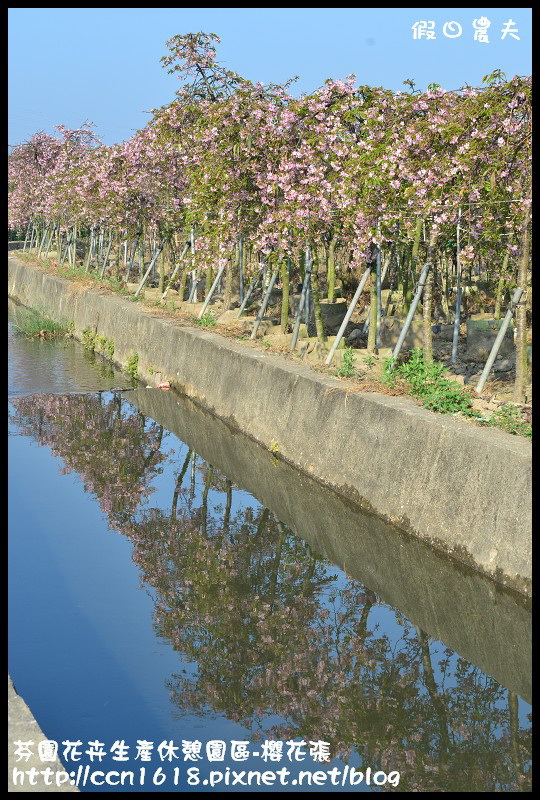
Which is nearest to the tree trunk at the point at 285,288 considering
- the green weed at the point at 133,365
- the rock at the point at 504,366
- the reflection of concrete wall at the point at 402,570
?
the green weed at the point at 133,365

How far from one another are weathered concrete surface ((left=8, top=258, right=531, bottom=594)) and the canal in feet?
1.01

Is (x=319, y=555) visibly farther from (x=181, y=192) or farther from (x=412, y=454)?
(x=181, y=192)

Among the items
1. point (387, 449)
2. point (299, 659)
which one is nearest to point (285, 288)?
point (387, 449)

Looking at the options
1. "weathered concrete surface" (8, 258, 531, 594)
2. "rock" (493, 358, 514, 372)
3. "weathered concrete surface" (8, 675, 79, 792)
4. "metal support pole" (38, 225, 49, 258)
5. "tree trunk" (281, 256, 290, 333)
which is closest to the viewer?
"weathered concrete surface" (8, 675, 79, 792)

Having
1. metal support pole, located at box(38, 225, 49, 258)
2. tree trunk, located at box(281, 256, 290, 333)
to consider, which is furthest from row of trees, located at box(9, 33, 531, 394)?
metal support pole, located at box(38, 225, 49, 258)

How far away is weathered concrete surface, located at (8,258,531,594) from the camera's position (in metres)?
10.4

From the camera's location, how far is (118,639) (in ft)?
32.2

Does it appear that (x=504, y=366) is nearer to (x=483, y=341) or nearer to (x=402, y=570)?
(x=483, y=341)

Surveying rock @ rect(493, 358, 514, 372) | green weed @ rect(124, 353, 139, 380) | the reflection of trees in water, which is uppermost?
rock @ rect(493, 358, 514, 372)

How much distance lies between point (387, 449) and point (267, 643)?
369cm

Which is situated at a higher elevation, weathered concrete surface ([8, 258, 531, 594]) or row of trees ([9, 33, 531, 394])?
row of trees ([9, 33, 531, 394])

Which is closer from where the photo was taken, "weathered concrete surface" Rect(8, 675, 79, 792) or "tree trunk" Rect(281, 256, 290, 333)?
"weathered concrete surface" Rect(8, 675, 79, 792)

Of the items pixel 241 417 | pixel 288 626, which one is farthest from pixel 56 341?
pixel 288 626

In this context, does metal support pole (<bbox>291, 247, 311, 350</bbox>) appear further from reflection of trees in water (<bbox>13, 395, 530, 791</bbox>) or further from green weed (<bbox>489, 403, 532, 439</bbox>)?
green weed (<bbox>489, 403, 532, 439</bbox>)
